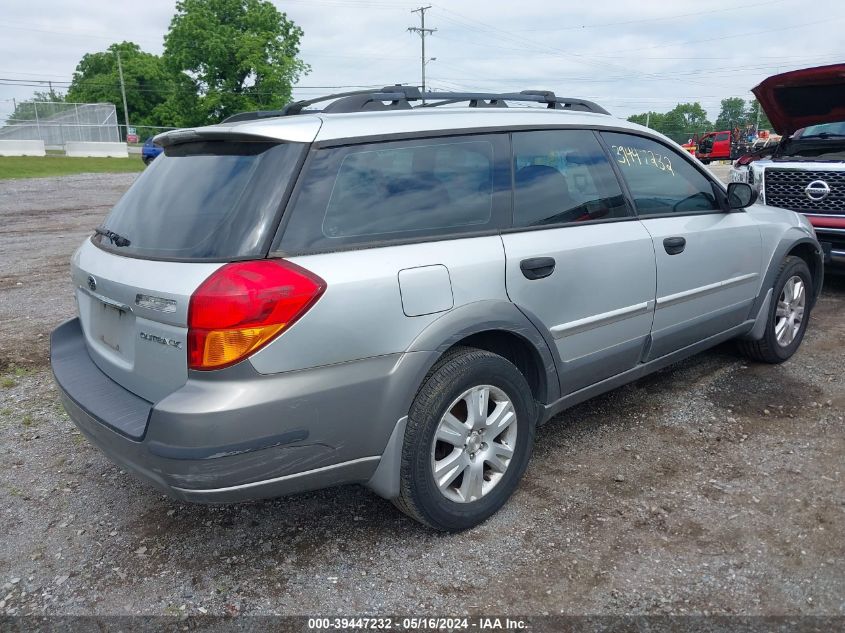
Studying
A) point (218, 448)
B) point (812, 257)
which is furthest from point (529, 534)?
point (812, 257)

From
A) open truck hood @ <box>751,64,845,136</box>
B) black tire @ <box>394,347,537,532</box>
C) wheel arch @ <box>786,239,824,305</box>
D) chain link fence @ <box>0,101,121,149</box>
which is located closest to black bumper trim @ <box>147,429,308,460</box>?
black tire @ <box>394,347,537,532</box>

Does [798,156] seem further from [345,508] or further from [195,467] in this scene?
[195,467]

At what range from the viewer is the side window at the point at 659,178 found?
11.8ft

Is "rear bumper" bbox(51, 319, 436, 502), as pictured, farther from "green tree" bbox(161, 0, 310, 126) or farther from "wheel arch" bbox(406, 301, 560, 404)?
"green tree" bbox(161, 0, 310, 126)

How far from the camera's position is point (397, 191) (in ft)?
8.79

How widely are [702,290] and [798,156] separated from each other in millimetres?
4278

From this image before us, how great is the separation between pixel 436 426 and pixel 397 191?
3.05 ft

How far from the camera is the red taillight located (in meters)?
2.21

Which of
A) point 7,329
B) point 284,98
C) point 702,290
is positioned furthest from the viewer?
point 284,98

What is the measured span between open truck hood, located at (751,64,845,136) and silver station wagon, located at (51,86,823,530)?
13.6 ft

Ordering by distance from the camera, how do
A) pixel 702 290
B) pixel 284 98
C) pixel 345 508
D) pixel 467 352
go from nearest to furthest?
pixel 467 352, pixel 345 508, pixel 702 290, pixel 284 98

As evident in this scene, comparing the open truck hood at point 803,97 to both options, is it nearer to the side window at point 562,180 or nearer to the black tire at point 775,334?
the black tire at point 775,334

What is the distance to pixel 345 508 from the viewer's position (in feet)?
10.2

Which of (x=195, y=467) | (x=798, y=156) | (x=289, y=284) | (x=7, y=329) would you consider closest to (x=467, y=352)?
(x=289, y=284)
